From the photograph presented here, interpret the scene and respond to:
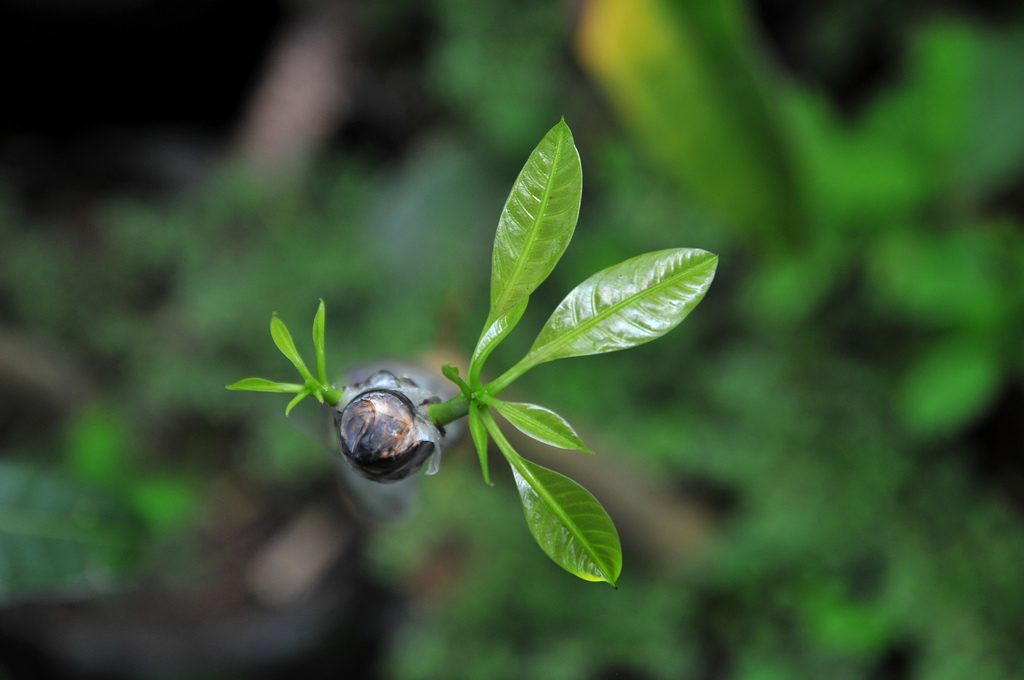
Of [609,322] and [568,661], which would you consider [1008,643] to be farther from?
[609,322]

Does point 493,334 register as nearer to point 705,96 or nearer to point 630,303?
point 630,303

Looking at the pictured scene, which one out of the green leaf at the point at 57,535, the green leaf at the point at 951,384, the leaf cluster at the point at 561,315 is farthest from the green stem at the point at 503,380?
the green leaf at the point at 951,384

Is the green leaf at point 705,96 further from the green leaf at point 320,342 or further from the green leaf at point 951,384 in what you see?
the green leaf at point 320,342

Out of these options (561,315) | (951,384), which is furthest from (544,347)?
(951,384)

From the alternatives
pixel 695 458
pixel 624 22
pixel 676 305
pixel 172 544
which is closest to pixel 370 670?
pixel 172 544

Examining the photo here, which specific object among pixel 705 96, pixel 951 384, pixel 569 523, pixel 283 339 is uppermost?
pixel 705 96

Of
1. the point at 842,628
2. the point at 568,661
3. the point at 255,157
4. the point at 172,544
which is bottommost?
the point at 842,628

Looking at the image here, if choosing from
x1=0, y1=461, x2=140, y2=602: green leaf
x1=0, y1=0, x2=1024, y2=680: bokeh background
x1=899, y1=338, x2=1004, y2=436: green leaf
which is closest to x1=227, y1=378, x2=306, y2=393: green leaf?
x1=0, y1=0, x2=1024, y2=680: bokeh background

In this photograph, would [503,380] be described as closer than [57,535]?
Yes
